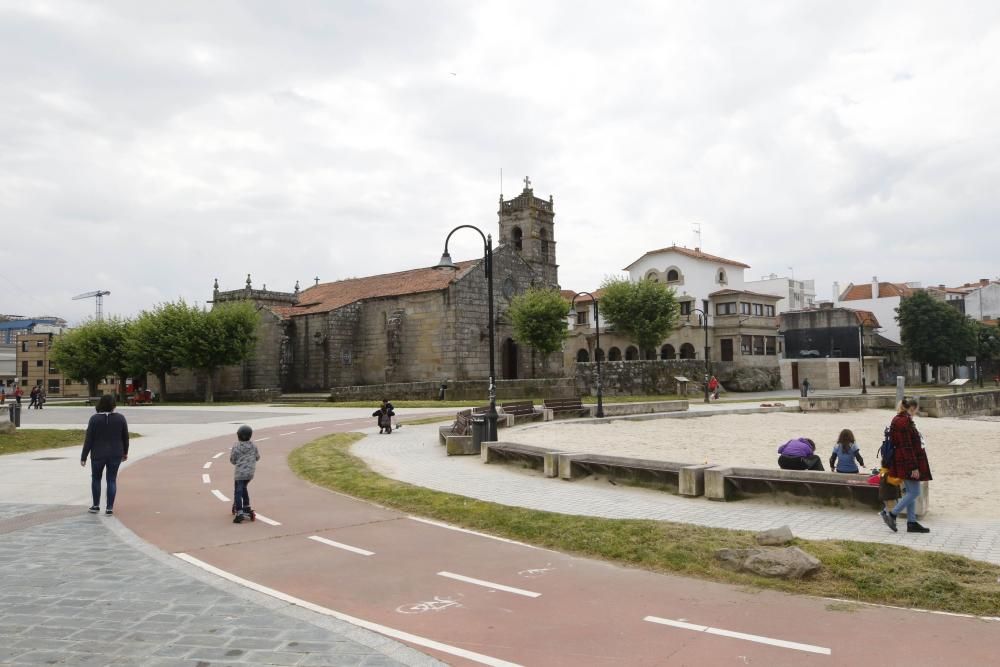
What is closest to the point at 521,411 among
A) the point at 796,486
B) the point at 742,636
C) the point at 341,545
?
the point at 796,486

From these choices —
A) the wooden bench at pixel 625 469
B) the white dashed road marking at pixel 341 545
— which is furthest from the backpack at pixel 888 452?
the white dashed road marking at pixel 341 545

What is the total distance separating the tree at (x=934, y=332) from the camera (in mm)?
63406

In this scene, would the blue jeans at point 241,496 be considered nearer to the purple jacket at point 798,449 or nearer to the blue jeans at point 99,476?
the blue jeans at point 99,476

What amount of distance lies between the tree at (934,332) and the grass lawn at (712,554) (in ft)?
212

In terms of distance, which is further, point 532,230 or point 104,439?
point 532,230

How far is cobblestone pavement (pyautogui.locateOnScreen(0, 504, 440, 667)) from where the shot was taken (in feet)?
17.4

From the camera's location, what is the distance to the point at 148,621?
605 centimetres

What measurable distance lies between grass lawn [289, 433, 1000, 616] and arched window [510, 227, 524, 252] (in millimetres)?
45715

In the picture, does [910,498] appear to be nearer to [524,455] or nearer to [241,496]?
[524,455]

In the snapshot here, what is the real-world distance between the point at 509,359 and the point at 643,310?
1097cm

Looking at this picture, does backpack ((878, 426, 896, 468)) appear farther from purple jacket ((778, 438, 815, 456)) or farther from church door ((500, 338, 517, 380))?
church door ((500, 338, 517, 380))

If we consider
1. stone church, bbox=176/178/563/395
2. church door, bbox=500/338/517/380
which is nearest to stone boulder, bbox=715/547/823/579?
stone church, bbox=176/178/563/395

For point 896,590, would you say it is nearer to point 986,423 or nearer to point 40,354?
point 986,423

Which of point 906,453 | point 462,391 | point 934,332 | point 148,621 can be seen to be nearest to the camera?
point 148,621
